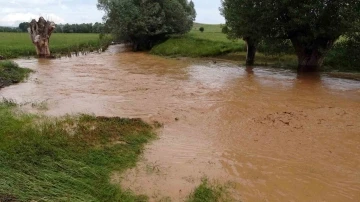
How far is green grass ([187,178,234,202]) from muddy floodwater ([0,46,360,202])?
162 mm

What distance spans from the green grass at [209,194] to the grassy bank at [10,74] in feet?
41.2

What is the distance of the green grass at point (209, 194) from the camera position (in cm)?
545

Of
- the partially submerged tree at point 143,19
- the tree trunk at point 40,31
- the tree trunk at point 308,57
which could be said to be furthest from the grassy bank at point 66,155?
the partially submerged tree at point 143,19

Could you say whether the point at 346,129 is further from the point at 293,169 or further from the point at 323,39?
the point at 323,39

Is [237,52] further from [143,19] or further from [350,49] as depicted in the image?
[350,49]

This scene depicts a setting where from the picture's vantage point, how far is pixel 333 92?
1453 centimetres

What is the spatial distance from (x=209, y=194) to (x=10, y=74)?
50.2 feet

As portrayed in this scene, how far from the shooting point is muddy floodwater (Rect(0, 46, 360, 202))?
6117mm

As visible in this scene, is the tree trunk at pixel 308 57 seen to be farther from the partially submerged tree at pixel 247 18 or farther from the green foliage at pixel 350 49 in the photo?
the partially submerged tree at pixel 247 18

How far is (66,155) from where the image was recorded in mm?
6582

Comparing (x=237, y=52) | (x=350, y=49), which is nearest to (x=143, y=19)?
(x=237, y=52)

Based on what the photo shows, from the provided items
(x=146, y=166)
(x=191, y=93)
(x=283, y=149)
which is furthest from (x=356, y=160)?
(x=191, y=93)

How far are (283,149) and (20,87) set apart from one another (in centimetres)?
1236

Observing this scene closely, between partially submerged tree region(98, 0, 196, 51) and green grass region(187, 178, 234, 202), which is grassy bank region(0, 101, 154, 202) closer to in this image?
green grass region(187, 178, 234, 202)
